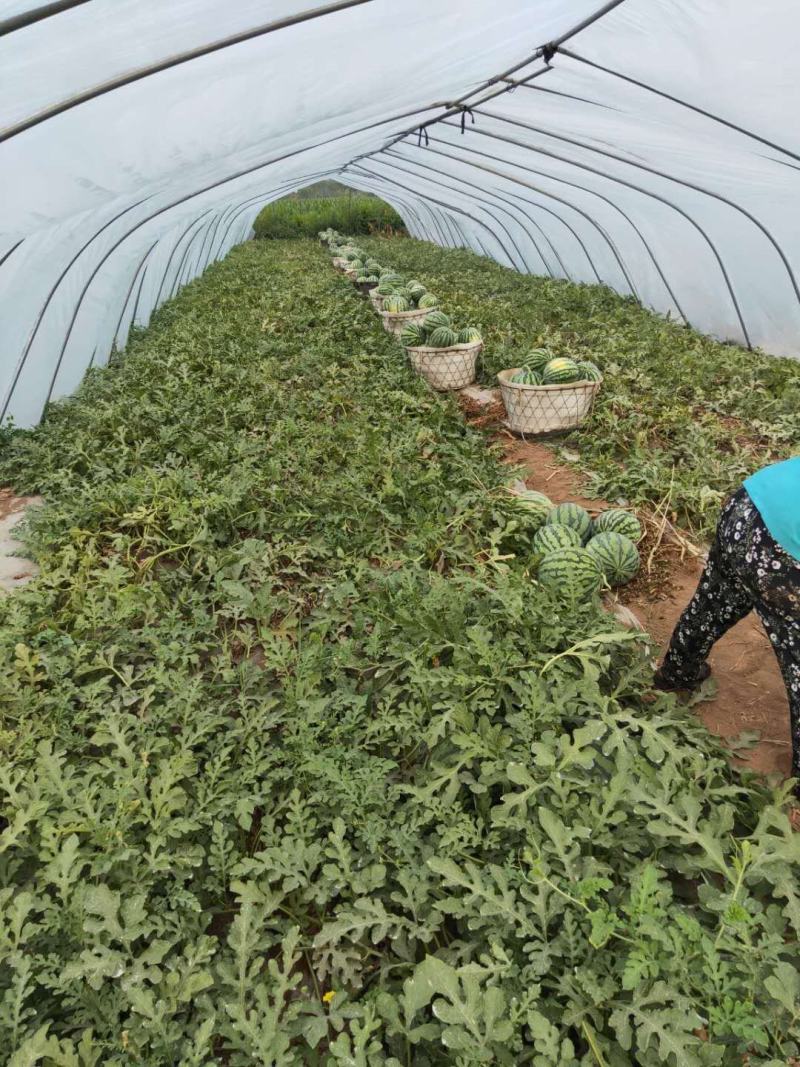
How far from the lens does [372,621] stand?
278 centimetres

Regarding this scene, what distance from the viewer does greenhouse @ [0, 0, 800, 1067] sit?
150 centimetres

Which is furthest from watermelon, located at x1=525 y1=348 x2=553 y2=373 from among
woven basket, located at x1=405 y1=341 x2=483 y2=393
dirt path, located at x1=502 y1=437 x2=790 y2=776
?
dirt path, located at x1=502 y1=437 x2=790 y2=776

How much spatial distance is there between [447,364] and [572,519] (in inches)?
117

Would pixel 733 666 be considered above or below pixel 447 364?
below

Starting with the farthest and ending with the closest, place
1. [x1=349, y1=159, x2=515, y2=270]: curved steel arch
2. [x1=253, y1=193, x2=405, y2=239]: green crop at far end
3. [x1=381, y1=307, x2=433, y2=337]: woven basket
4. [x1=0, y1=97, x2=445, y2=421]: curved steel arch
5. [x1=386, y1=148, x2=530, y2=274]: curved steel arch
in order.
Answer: [x1=253, y1=193, x2=405, y2=239]: green crop at far end < [x1=349, y1=159, x2=515, y2=270]: curved steel arch < [x1=386, y1=148, x2=530, y2=274]: curved steel arch < [x1=381, y1=307, x2=433, y2=337]: woven basket < [x1=0, y1=97, x2=445, y2=421]: curved steel arch

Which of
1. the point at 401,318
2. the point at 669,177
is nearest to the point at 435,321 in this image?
the point at 401,318

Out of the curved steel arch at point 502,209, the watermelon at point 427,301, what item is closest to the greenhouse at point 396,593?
A: the watermelon at point 427,301

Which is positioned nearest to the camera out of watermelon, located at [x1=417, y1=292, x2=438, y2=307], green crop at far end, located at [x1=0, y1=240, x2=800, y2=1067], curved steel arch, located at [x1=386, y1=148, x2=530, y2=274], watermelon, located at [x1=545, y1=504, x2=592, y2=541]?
green crop at far end, located at [x1=0, y1=240, x2=800, y2=1067]

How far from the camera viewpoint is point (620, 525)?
3402 mm

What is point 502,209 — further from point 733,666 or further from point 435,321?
point 733,666

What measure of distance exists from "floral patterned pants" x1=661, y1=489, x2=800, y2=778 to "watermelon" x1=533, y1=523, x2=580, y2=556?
0.81 m

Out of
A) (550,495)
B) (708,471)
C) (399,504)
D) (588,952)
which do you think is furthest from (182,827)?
(708,471)

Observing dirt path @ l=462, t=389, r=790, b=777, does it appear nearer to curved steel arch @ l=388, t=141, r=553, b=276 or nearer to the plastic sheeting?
the plastic sheeting

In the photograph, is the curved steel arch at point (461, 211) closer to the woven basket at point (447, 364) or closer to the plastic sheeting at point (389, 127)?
the plastic sheeting at point (389, 127)
